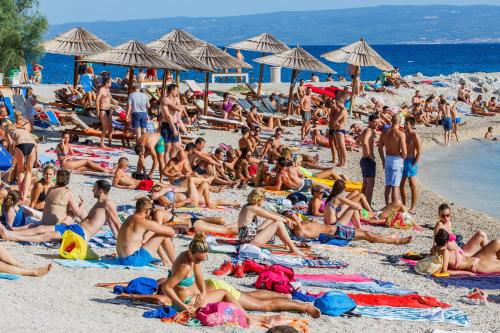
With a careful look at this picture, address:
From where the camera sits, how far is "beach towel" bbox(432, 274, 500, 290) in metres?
9.20

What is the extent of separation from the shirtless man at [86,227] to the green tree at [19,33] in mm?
17638

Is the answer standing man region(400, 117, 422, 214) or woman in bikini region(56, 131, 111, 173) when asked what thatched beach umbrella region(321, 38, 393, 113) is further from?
woman in bikini region(56, 131, 111, 173)

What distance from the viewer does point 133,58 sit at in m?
A: 16.5

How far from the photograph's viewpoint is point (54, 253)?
8.70 m

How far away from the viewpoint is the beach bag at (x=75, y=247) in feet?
27.9

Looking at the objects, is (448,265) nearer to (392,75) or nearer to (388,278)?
(388,278)

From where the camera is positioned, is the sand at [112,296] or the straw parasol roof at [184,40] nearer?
the sand at [112,296]

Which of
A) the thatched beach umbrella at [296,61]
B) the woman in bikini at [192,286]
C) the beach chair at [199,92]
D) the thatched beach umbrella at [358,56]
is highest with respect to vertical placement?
the thatched beach umbrella at [358,56]

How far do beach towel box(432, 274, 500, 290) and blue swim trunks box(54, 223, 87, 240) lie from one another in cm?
351

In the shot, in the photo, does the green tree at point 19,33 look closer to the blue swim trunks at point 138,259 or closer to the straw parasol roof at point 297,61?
the straw parasol roof at point 297,61

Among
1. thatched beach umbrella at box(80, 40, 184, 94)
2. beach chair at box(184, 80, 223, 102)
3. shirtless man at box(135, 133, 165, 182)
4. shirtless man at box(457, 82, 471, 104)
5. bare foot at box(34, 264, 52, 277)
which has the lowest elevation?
bare foot at box(34, 264, 52, 277)

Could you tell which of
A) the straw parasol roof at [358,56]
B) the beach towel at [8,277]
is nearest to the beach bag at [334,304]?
the beach towel at [8,277]

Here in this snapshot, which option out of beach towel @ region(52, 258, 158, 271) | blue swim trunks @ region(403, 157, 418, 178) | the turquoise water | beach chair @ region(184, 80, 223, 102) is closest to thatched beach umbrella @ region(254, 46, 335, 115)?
beach chair @ region(184, 80, 223, 102)

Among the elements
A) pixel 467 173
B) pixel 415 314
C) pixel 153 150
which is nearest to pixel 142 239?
pixel 415 314
